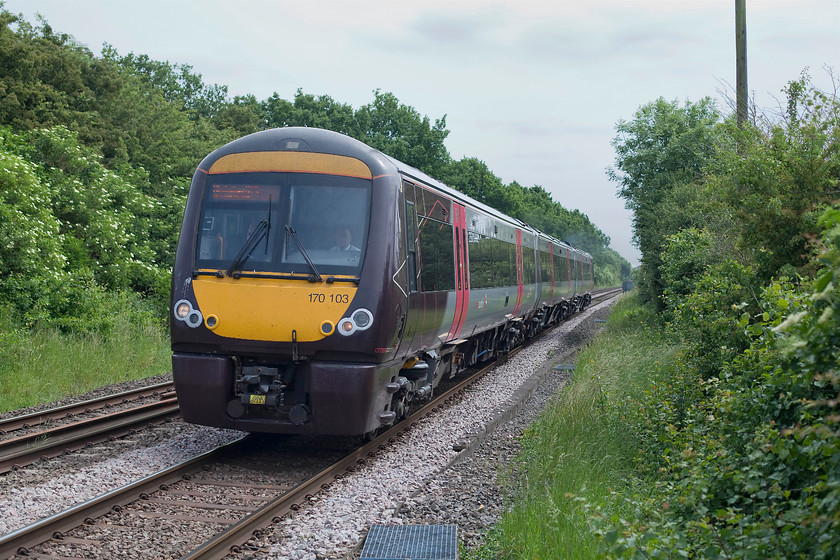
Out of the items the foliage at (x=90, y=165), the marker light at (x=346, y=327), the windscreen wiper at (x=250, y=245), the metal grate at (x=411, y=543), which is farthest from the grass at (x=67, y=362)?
the metal grate at (x=411, y=543)

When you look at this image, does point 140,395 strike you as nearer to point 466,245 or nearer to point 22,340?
point 22,340

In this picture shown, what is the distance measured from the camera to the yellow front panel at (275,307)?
7.09 meters

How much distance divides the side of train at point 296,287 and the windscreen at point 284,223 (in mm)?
11

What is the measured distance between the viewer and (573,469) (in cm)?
654

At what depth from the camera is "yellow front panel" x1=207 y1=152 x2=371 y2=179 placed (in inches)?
299

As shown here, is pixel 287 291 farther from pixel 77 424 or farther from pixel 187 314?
pixel 77 424

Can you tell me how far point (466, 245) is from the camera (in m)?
11.1

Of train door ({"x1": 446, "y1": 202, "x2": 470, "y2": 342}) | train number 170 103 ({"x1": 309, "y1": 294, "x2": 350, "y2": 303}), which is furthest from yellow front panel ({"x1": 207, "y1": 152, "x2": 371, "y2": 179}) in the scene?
train door ({"x1": 446, "y1": 202, "x2": 470, "y2": 342})

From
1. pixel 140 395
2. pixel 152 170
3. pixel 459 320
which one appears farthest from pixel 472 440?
pixel 152 170

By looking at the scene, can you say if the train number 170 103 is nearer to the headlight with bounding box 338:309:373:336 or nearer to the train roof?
the headlight with bounding box 338:309:373:336

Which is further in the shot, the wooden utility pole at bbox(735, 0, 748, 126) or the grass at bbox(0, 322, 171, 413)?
the wooden utility pole at bbox(735, 0, 748, 126)

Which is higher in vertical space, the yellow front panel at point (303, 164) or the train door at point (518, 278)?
the yellow front panel at point (303, 164)

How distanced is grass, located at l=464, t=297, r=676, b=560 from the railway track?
439 centimetres

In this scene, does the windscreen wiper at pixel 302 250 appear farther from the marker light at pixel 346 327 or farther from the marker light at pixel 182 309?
the marker light at pixel 182 309
